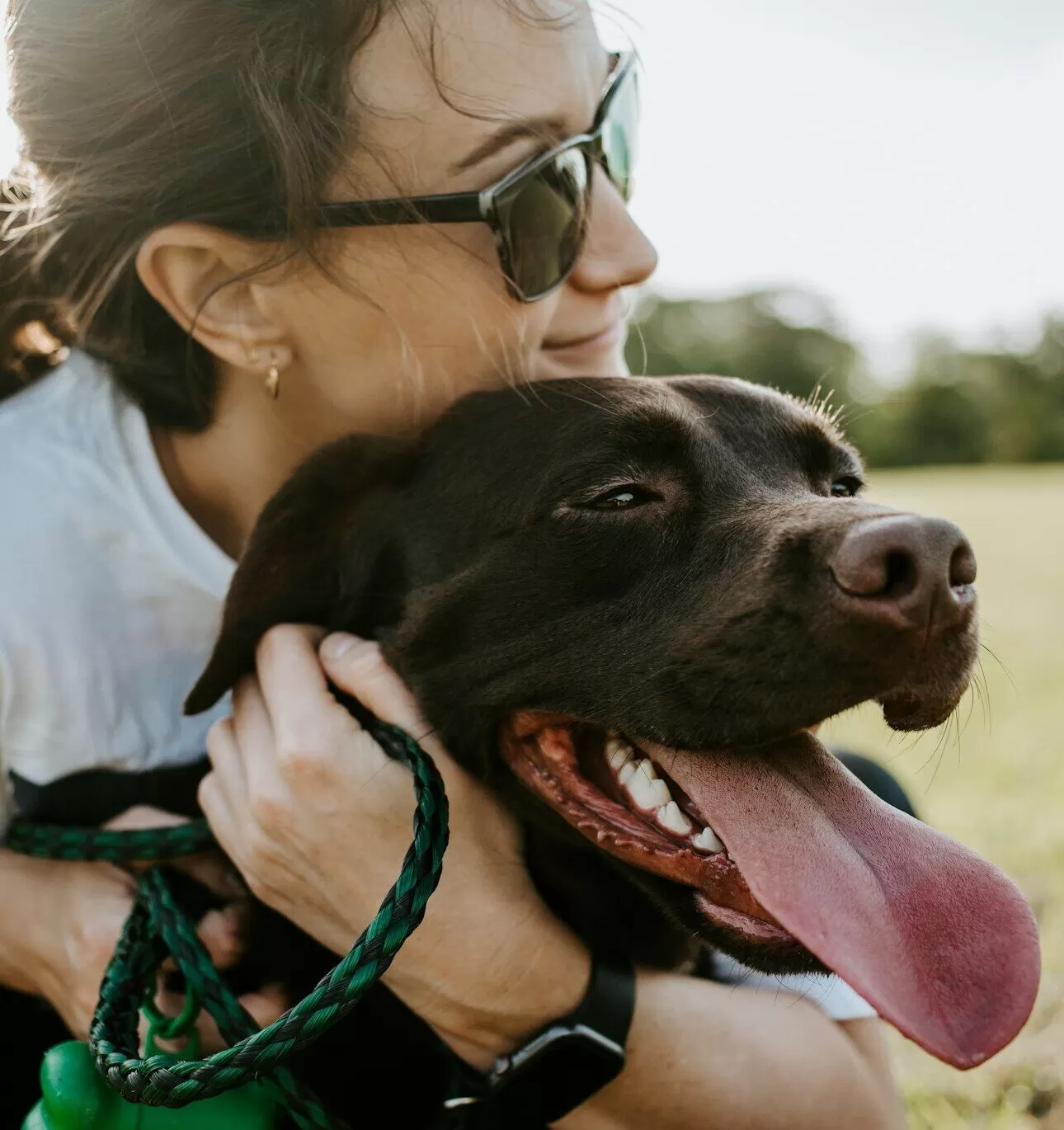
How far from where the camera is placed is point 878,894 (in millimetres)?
1846

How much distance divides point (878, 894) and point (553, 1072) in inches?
27.3

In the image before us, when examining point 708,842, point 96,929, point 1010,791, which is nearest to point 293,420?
point 96,929

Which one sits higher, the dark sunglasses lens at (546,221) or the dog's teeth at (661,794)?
the dark sunglasses lens at (546,221)

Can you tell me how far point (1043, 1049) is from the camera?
335cm

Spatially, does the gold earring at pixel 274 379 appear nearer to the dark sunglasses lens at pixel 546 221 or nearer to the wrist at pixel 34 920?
the dark sunglasses lens at pixel 546 221

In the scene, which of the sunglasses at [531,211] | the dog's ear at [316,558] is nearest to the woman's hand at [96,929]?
the dog's ear at [316,558]

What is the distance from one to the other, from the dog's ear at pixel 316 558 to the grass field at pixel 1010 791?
117 cm

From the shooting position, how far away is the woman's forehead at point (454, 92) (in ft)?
7.68

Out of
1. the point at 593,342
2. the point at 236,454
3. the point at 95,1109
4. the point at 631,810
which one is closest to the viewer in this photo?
the point at 95,1109

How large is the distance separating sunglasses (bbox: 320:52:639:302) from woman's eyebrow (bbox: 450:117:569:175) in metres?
0.05

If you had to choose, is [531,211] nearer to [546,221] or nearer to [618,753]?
[546,221]

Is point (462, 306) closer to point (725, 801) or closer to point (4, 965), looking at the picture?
point (725, 801)

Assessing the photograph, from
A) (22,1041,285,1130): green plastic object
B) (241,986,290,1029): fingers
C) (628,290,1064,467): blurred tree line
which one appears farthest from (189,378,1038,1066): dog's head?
(628,290,1064,467): blurred tree line

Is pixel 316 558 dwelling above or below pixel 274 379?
below
